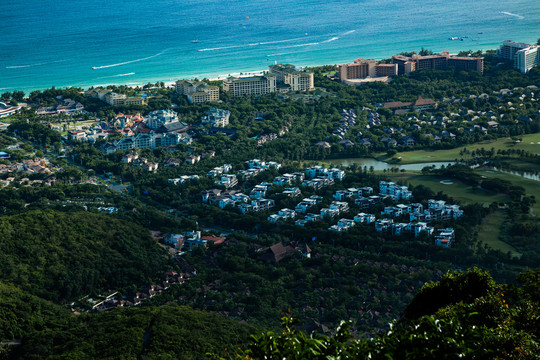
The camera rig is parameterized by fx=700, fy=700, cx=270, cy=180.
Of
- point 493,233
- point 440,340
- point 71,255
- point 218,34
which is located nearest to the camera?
point 440,340

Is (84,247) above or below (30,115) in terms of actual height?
below

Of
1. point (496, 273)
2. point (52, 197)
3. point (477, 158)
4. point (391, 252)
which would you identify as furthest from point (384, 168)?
point (52, 197)

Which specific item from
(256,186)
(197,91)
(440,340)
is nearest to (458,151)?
(256,186)

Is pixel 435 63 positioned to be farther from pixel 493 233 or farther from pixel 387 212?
pixel 493 233

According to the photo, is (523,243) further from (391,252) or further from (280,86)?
(280,86)

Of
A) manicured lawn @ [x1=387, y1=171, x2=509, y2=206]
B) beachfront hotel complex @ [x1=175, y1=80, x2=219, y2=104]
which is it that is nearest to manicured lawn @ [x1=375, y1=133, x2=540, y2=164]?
manicured lawn @ [x1=387, y1=171, x2=509, y2=206]
